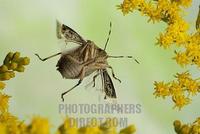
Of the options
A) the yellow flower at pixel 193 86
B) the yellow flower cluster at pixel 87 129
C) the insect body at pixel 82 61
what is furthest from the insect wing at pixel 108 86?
the yellow flower cluster at pixel 87 129

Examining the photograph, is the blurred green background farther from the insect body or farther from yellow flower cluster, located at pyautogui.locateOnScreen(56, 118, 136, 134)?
yellow flower cluster, located at pyautogui.locateOnScreen(56, 118, 136, 134)

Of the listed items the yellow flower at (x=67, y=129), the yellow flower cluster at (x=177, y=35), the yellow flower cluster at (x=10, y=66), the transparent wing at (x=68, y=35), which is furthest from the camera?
the transparent wing at (x=68, y=35)

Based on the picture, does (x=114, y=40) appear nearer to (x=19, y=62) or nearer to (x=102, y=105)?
(x=102, y=105)

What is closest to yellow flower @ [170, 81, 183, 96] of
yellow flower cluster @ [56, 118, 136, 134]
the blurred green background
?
the blurred green background

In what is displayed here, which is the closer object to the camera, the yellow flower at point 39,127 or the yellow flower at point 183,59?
the yellow flower at point 39,127

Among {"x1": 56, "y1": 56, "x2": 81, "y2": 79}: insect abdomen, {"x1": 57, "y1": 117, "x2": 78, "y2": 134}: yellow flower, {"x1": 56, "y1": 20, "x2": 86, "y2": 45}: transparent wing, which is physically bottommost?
{"x1": 57, "y1": 117, "x2": 78, "y2": 134}: yellow flower

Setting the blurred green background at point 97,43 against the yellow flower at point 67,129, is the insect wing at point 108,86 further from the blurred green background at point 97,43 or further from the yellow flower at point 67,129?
the yellow flower at point 67,129

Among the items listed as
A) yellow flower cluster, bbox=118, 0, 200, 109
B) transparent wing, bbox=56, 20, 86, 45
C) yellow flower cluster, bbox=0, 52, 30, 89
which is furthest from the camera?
transparent wing, bbox=56, 20, 86, 45

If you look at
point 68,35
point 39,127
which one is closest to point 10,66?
point 39,127
